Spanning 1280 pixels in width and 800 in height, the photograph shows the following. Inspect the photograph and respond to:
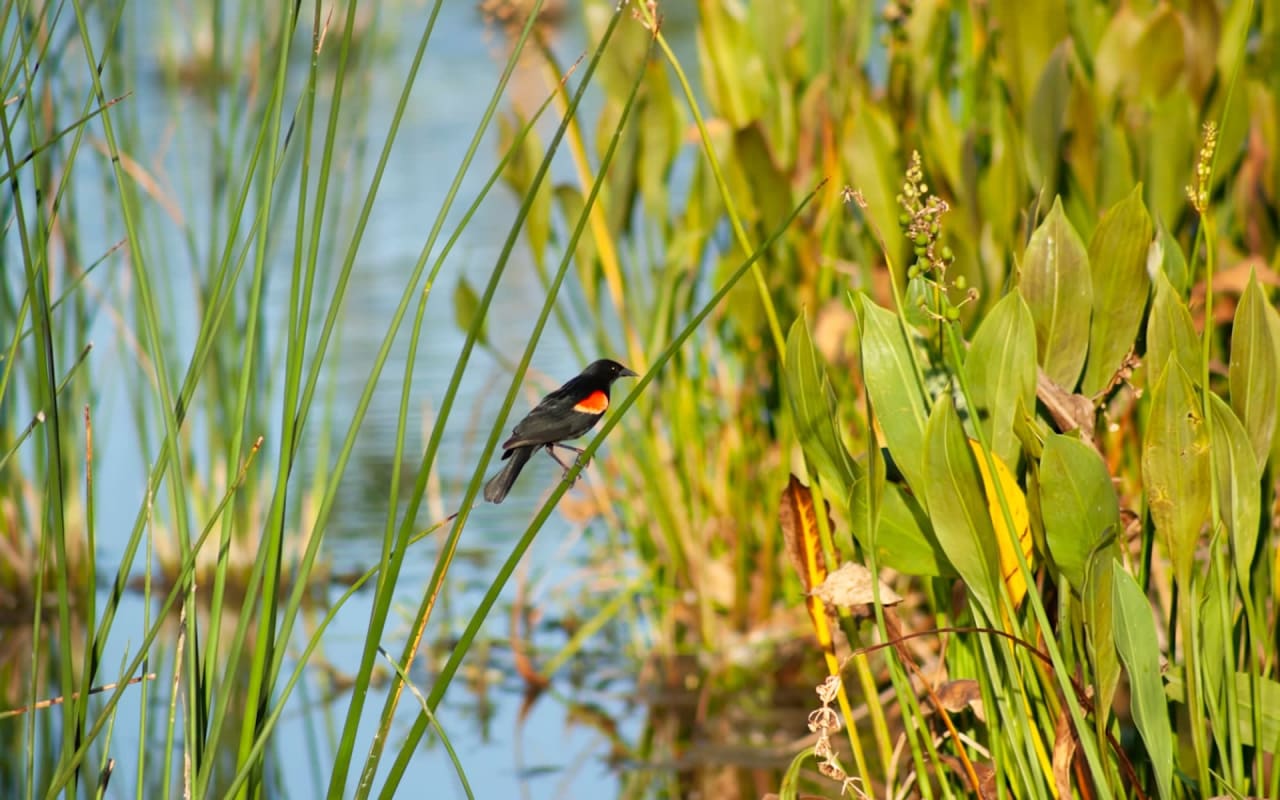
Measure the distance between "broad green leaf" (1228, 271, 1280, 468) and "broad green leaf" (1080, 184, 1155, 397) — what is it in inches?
4.3

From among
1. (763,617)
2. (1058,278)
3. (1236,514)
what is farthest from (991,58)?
(1236,514)

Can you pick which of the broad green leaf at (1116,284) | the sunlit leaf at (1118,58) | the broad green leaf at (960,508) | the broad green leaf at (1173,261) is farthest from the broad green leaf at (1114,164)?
the broad green leaf at (960,508)

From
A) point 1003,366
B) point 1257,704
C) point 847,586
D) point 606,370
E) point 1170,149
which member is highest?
point 1170,149

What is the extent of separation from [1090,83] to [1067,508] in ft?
3.88

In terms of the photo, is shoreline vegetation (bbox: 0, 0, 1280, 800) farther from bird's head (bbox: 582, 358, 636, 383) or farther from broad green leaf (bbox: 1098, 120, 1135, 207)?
bird's head (bbox: 582, 358, 636, 383)

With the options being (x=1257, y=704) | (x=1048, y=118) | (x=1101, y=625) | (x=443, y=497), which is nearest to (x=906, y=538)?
(x=1101, y=625)

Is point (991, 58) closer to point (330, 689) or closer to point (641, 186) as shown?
point (641, 186)

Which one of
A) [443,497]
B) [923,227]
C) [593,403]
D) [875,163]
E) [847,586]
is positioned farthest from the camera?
[443,497]

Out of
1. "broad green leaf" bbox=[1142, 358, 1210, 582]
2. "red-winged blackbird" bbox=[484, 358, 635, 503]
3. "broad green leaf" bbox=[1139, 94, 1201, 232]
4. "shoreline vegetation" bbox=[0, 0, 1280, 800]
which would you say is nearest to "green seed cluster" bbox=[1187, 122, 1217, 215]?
"shoreline vegetation" bbox=[0, 0, 1280, 800]

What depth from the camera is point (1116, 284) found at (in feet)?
3.73

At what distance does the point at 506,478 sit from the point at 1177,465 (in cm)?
49

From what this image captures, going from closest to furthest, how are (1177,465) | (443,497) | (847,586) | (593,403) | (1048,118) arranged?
(1177,465), (847,586), (593,403), (1048,118), (443,497)

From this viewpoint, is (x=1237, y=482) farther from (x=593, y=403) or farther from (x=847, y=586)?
(x=593, y=403)

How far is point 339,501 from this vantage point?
3029 millimetres
